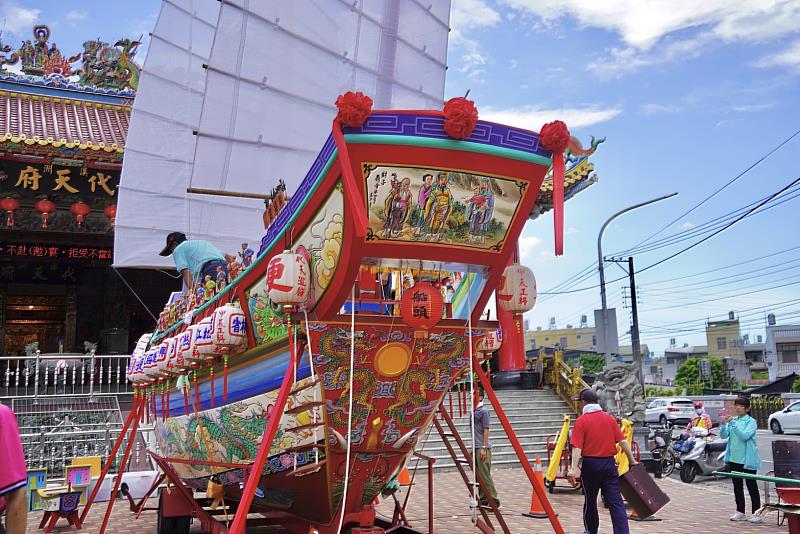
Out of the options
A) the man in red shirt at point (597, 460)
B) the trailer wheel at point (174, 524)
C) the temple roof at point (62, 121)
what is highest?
the temple roof at point (62, 121)

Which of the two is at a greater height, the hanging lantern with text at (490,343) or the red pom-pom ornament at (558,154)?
the red pom-pom ornament at (558,154)

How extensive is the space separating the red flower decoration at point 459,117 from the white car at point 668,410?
18593mm

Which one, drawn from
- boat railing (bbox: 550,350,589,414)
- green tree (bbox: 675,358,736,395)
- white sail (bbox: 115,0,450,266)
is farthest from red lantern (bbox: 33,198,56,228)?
green tree (bbox: 675,358,736,395)

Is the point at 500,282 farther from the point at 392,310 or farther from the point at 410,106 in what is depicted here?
the point at 410,106

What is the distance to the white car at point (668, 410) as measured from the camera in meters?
21.8

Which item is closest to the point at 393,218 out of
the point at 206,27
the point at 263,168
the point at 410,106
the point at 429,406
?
the point at 429,406

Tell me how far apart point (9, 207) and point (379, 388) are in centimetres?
1210

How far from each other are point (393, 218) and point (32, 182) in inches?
477

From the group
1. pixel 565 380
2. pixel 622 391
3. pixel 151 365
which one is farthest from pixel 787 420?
pixel 151 365

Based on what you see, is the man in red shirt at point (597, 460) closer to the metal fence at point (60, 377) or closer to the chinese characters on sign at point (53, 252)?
the metal fence at point (60, 377)

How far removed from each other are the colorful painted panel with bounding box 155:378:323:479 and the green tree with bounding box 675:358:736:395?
32667mm

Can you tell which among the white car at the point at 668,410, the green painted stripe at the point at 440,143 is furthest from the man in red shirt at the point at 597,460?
the white car at the point at 668,410

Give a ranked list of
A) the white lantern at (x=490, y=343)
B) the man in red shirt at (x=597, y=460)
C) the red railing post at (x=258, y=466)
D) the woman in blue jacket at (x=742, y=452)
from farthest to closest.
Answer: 1. the woman in blue jacket at (x=742, y=452)
2. the man in red shirt at (x=597, y=460)
3. the white lantern at (x=490, y=343)
4. the red railing post at (x=258, y=466)

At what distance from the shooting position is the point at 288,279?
4.42 meters
